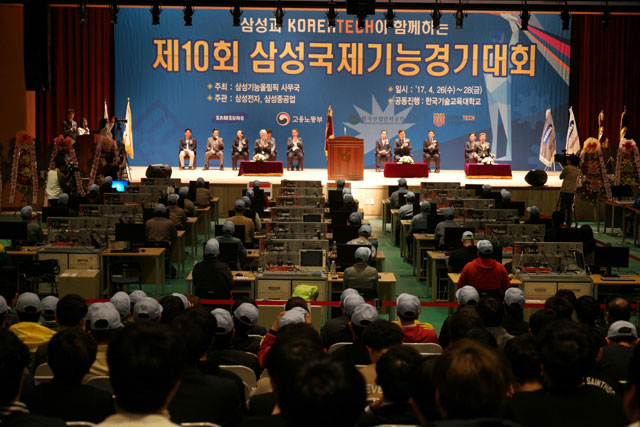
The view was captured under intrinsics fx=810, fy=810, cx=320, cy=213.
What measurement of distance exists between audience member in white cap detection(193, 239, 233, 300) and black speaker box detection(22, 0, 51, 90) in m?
6.43

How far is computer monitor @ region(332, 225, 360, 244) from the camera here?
11.4m

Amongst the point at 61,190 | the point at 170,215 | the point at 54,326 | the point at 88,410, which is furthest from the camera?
the point at 61,190

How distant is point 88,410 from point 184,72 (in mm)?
21399

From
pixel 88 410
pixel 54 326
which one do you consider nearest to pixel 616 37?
pixel 54 326

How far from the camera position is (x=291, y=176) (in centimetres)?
2131

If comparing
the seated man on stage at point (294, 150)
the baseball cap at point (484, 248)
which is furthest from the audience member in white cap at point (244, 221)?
the seated man on stage at point (294, 150)

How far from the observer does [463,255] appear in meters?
10.4

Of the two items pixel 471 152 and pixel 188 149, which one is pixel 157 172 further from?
pixel 471 152

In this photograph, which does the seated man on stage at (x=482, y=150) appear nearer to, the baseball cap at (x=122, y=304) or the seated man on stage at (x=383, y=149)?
the seated man on stage at (x=383, y=149)

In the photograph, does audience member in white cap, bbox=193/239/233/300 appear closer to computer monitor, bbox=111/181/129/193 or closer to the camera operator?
computer monitor, bbox=111/181/129/193

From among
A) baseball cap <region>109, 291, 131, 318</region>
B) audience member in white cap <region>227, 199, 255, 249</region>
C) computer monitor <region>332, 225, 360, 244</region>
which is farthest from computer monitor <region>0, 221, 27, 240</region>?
baseball cap <region>109, 291, 131, 318</region>

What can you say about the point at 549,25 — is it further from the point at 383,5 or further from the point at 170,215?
the point at 170,215

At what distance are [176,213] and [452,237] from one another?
473cm

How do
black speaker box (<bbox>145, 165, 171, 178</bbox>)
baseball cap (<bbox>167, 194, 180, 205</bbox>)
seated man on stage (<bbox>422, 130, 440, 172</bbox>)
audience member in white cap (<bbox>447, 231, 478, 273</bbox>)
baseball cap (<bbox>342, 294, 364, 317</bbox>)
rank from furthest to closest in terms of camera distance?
seated man on stage (<bbox>422, 130, 440, 172</bbox>), black speaker box (<bbox>145, 165, 171, 178</bbox>), baseball cap (<bbox>167, 194, 180, 205</bbox>), audience member in white cap (<bbox>447, 231, 478, 273</bbox>), baseball cap (<bbox>342, 294, 364, 317</bbox>)
